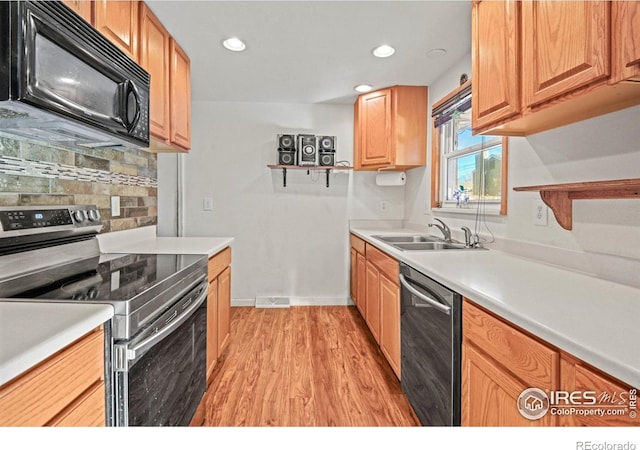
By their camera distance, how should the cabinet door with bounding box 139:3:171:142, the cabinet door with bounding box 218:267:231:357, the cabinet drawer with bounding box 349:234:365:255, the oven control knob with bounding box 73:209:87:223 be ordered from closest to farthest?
the oven control knob with bounding box 73:209:87:223
the cabinet door with bounding box 139:3:171:142
the cabinet door with bounding box 218:267:231:357
the cabinet drawer with bounding box 349:234:365:255

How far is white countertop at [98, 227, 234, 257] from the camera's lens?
186 centimetres

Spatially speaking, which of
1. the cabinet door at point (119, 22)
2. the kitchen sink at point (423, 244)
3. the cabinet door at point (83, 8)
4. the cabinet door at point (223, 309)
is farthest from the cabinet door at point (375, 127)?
the cabinet door at point (83, 8)

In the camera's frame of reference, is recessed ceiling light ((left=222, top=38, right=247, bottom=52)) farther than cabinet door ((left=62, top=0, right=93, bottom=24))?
Yes

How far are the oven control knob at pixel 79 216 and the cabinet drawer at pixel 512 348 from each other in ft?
5.77

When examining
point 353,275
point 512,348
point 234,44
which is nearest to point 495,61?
point 512,348

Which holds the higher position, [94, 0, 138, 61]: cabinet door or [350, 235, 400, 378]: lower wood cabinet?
[94, 0, 138, 61]: cabinet door

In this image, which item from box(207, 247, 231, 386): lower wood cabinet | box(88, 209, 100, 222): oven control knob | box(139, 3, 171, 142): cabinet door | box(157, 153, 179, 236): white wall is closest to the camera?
box(88, 209, 100, 222): oven control knob

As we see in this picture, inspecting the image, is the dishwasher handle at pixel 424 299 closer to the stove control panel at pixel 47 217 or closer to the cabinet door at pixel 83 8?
the stove control panel at pixel 47 217

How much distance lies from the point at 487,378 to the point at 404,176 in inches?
100

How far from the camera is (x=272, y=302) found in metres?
3.55

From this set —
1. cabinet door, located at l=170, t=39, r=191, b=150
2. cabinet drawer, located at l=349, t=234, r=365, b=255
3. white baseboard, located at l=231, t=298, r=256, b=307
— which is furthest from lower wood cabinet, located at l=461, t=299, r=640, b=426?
white baseboard, located at l=231, t=298, r=256, b=307

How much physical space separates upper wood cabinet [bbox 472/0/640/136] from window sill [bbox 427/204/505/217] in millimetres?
506

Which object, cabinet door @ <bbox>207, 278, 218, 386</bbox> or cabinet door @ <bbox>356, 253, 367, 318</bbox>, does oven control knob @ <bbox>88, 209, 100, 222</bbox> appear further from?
cabinet door @ <bbox>356, 253, 367, 318</bbox>
